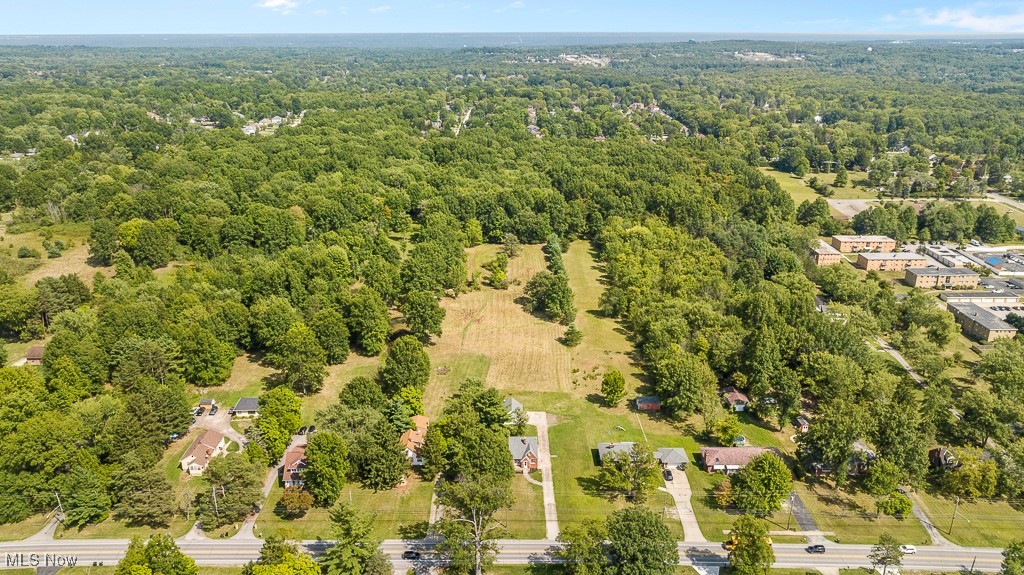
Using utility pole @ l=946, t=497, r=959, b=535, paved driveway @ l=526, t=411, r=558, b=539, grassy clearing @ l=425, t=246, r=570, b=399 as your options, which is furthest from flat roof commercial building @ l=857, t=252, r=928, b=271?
paved driveway @ l=526, t=411, r=558, b=539

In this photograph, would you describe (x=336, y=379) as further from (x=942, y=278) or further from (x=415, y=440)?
(x=942, y=278)

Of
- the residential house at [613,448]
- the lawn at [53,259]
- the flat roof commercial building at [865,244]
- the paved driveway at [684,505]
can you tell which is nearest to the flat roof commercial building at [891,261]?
the flat roof commercial building at [865,244]

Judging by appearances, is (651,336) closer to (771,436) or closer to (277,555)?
(771,436)

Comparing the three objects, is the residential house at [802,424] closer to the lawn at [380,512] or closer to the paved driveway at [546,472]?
the paved driveway at [546,472]

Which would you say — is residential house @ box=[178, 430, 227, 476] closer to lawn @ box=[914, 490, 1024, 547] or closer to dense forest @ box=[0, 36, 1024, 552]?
dense forest @ box=[0, 36, 1024, 552]

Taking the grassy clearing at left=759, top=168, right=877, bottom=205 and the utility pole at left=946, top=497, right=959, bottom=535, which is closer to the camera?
the utility pole at left=946, top=497, right=959, bottom=535

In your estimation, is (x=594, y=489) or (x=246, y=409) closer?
(x=594, y=489)

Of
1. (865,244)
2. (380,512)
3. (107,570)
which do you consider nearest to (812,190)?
(865,244)
